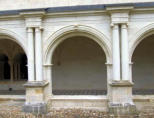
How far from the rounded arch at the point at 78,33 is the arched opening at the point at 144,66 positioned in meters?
3.66

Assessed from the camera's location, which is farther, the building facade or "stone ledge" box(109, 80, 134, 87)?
the building facade

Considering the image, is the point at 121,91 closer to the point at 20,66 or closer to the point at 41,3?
the point at 41,3

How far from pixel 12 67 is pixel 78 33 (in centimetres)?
555

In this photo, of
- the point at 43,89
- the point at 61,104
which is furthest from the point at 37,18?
the point at 61,104

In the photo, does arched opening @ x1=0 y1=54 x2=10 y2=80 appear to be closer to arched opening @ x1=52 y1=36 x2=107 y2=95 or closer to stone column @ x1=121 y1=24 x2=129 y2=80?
arched opening @ x1=52 y1=36 x2=107 y2=95

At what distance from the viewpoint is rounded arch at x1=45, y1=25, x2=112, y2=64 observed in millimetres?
8133

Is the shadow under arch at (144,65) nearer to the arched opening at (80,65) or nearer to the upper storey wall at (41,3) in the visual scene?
the arched opening at (80,65)

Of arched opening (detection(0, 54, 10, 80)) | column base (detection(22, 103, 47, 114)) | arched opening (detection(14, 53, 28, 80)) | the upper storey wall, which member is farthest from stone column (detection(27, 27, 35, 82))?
arched opening (detection(0, 54, 10, 80))

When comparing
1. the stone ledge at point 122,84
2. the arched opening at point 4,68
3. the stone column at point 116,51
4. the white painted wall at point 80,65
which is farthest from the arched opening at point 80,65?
the stone ledge at point 122,84

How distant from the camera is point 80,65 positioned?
11578 millimetres

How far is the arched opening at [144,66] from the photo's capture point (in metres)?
11.0

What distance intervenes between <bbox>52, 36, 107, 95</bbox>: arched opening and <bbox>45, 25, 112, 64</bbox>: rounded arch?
9.87 ft

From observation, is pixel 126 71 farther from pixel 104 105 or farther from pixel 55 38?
pixel 55 38

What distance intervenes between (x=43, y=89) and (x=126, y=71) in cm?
336
